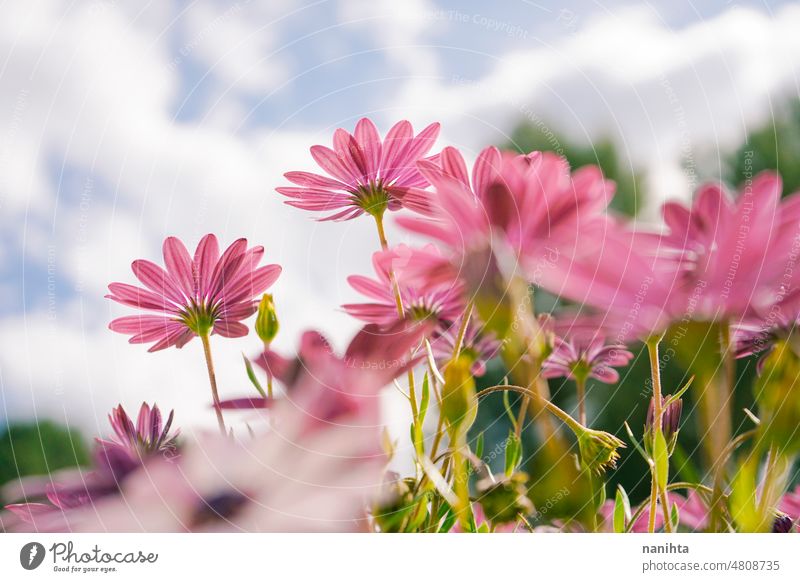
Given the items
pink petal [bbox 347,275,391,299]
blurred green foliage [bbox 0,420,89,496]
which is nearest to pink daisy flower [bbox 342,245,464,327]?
pink petal [bbox 347,275,391,299]

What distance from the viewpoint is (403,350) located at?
0.17 meters

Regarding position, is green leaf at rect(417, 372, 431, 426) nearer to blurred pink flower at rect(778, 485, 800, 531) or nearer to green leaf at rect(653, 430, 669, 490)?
green leaf at rect(653, 430, 669, 490)

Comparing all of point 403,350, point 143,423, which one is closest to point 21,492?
point 143,423

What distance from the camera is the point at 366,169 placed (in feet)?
0.78

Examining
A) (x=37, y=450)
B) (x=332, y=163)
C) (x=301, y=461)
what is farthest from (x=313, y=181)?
(x=37, y=450)

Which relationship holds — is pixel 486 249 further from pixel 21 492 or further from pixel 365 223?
pixel 21 492

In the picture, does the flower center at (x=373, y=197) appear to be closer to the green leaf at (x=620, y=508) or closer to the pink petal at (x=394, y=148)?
the pink petal at (x=394, y=148)

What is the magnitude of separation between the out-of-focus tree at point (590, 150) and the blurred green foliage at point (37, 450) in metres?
0.23

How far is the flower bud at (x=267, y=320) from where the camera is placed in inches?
8.7

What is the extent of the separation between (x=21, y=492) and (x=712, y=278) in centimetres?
27

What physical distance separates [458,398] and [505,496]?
4 centimetres
